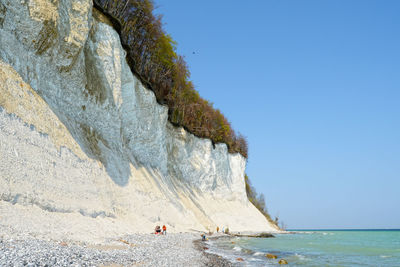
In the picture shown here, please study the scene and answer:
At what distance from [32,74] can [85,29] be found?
14.5 feet

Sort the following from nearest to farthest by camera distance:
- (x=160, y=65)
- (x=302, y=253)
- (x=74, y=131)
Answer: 1. (x=74, y=131)
2. (x=302, y=253)
3. (x=160, y=65)

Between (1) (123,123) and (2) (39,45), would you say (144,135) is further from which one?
(2) (39,45)

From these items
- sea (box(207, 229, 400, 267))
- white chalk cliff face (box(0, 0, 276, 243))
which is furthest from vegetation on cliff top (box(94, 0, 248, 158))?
sea (box(207, 229, 400, 267))

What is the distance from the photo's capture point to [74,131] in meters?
16.2

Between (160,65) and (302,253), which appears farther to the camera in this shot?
(160,65)

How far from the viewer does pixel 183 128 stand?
118ft

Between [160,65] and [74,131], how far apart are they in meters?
16.1

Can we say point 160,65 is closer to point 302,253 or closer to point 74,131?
point 74,131

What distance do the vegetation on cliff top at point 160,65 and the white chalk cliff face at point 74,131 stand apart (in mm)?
2789

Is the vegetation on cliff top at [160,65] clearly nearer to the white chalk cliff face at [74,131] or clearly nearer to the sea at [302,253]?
the white chalk cliff face at [74,131]

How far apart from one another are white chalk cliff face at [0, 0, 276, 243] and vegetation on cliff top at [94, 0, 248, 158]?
9.15ft

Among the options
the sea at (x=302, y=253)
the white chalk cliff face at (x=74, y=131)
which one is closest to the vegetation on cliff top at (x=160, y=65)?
the white chalk cliff face at (x=74, y=131)

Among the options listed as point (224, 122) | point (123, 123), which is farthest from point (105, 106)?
point (224, 122)

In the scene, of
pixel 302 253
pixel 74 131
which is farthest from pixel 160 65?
pixel 302 253
